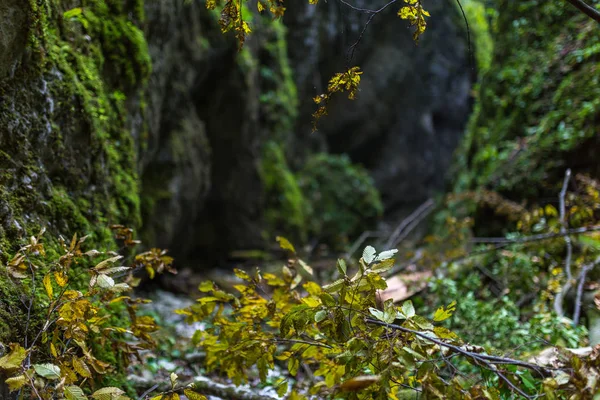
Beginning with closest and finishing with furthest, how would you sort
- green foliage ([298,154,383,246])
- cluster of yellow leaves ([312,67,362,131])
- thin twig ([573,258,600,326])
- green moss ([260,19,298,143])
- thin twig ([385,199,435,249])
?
cluster of yellow leaves ([312,67,362,131])
thin twig ([573,258,600,326])
thin twig ([385,199,435,249])
green moss ([260,19,298,143])
green foliage ([298,154,383,246])

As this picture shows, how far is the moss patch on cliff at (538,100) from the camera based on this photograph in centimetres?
521

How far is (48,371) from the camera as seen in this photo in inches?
61.1

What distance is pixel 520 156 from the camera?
19.0 ft

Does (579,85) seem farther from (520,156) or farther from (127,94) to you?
(127,94)

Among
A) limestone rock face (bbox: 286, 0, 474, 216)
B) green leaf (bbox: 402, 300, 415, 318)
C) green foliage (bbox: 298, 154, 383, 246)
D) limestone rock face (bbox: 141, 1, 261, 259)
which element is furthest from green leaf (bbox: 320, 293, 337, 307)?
limestone rock face (bbox: 286, 0, 474, 216)

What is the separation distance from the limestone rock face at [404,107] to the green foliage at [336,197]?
103cm

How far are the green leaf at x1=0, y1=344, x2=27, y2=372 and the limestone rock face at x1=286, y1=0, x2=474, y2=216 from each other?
1155 cm

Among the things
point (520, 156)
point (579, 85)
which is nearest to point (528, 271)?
point (520, 156)

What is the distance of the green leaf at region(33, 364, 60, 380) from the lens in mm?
1534

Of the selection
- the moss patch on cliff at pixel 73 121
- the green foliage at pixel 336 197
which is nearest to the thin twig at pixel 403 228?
the moss patch on cliff at pixel 73 121

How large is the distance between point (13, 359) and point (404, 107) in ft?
48.7

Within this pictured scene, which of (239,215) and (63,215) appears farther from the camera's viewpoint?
(239,215)

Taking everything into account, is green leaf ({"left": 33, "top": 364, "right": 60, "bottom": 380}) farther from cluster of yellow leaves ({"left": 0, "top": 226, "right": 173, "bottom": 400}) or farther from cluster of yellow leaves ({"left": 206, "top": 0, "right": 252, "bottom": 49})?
cluster of yellow leaves ({"left": 206, "top": 0, "right": 252, "bottom": 49})

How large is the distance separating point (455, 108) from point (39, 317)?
15993 millimetres
